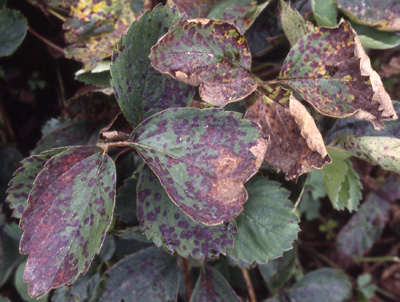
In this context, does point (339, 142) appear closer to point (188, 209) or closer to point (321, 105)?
point (321, 105)

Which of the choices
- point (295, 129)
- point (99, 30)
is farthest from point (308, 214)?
point (99, 30)

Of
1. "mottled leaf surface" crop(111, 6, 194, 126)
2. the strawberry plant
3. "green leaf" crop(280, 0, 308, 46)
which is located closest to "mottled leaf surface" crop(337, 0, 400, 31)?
the strawberry plant

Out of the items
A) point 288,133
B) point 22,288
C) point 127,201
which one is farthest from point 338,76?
point 22,288

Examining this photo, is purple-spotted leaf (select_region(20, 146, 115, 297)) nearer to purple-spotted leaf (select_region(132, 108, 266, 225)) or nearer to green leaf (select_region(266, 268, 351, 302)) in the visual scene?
purple-spotted leaf (select_region(132, 108, 266, 225))

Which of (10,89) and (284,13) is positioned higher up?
(284,13)

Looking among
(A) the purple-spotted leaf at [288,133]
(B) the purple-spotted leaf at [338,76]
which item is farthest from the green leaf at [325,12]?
(A) the purple-spotted leaf at [288,133]

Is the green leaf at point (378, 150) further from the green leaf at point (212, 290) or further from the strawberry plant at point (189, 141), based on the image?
the green leaf at point (212, 290)
